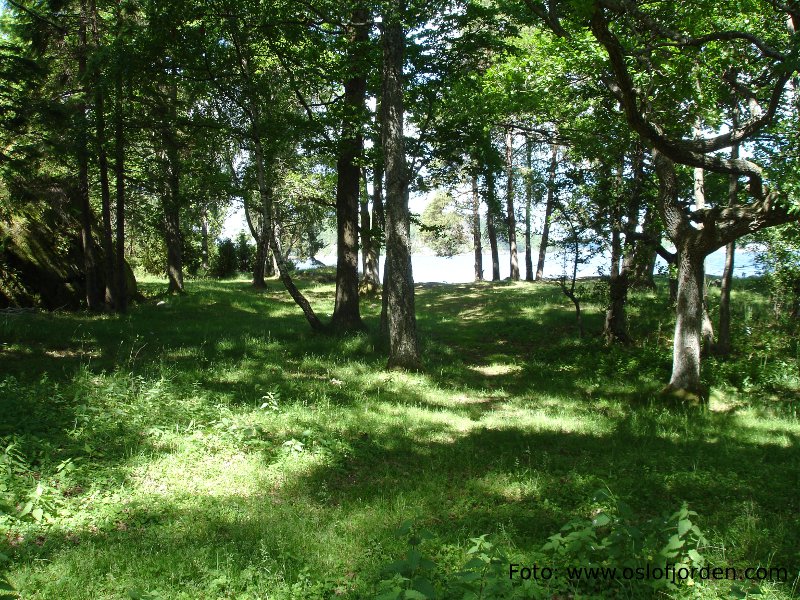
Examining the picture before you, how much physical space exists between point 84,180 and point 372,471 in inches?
482

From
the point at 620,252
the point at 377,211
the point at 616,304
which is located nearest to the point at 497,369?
the point at 616,304

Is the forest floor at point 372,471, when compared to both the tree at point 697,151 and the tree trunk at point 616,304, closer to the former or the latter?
the tree trunk at point 616,304

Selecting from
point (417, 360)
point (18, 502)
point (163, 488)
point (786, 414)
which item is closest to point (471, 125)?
point (417, 360)

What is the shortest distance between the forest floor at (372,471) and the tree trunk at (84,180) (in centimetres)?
334

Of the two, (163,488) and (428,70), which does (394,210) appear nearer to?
(428,70)

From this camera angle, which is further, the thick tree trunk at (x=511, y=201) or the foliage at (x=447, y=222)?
the foliage at (x=447, y=222)

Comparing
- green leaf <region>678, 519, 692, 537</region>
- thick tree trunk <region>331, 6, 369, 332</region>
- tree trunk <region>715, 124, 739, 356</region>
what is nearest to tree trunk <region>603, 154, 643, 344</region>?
tree trunk <region>715, 124, 739, 356</region>

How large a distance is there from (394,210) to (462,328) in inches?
248

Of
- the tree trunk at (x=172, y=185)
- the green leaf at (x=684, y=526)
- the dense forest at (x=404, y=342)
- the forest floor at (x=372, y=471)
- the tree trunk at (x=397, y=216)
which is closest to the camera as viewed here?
the green leaf at (x=684, y=526)

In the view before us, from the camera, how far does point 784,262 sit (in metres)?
13.0

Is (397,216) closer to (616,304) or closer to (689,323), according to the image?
(689,323)

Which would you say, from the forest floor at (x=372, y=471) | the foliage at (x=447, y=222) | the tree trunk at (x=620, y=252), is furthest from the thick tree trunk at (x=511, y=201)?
the forest floor at (x=372, y=471)

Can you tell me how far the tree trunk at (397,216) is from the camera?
10.1m

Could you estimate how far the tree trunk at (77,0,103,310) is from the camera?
12.1 m
